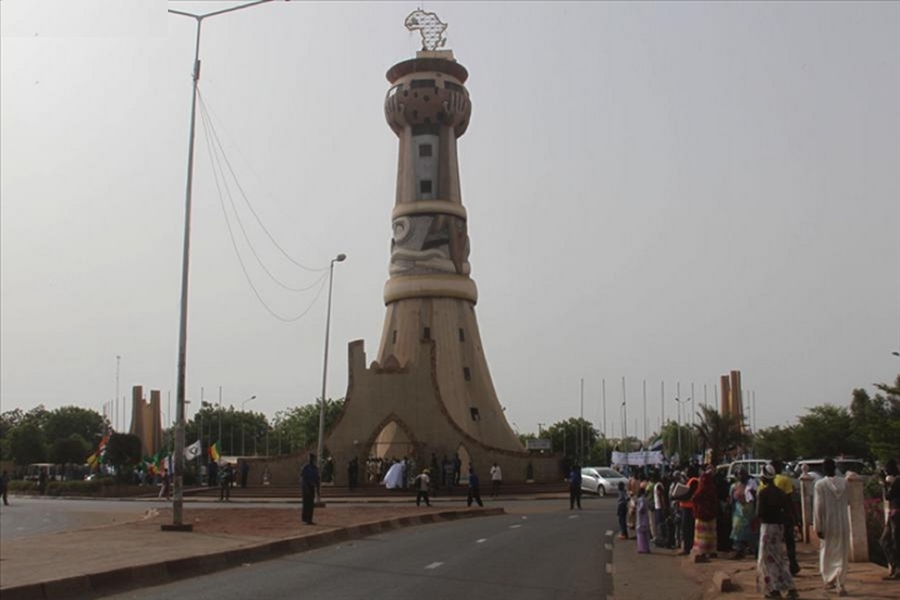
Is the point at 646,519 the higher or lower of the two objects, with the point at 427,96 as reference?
lower

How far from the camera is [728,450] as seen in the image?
53.2 meters

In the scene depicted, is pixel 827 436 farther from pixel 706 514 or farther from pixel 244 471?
pixel 706 514

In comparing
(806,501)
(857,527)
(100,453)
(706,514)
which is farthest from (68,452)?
(857,527)

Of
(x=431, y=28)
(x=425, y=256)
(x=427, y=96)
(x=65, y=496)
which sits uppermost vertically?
(x=431, y=28)

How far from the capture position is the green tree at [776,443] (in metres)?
69.4

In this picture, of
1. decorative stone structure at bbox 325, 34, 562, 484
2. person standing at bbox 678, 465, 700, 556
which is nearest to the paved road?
person standing at bbox 678, 465, 700, 556

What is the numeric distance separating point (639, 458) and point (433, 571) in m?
49.2

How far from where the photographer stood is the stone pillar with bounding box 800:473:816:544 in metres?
18.4

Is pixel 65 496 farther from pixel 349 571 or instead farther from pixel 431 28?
pixel 349 571

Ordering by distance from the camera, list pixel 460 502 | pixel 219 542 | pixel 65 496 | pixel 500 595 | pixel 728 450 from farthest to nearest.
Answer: pixel 728 450, pixel 65 496, pixel 460 502, pixel 219 542, pixel 500 595

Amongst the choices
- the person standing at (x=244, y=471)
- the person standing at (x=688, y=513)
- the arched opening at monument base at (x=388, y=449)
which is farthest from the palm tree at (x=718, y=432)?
the person standing at (x=688, y=513)

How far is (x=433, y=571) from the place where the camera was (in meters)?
14.5

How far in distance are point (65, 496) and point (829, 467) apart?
42.2 metres

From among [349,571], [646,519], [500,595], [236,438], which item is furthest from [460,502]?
[236,438]
